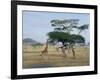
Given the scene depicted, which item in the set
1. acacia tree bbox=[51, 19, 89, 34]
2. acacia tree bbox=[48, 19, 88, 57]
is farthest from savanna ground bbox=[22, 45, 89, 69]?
acacia tree bbox=[51, 19, 89, 34]

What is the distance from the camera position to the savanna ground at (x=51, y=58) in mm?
2082

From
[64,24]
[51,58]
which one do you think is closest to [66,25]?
[64,24]

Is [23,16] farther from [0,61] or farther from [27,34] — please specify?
[0,61]

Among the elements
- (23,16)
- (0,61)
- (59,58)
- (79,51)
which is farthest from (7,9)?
(79,51)

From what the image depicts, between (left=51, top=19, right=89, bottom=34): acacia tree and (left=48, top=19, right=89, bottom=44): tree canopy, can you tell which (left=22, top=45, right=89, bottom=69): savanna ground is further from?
(left=51, top=19, right=89, bottom=34): acacia tree

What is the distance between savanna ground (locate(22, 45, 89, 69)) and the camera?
6.83ft

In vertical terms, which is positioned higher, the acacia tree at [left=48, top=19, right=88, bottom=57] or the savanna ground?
the acacia tree at [left=48, top=19, right=88, bottom=57]

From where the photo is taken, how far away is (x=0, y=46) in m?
2.00

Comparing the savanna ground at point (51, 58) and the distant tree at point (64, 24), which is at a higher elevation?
the distant tree at point (64, 24)

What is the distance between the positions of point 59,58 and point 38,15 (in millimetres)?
474

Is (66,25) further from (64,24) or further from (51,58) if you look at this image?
(51,58)

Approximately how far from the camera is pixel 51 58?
2.16 metres

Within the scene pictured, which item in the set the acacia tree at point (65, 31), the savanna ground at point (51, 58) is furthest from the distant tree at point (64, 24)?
the savanna ground at point (51, 58)

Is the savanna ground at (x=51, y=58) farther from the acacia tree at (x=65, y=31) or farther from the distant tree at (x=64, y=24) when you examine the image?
the distant tree at (x=64, y=24)
